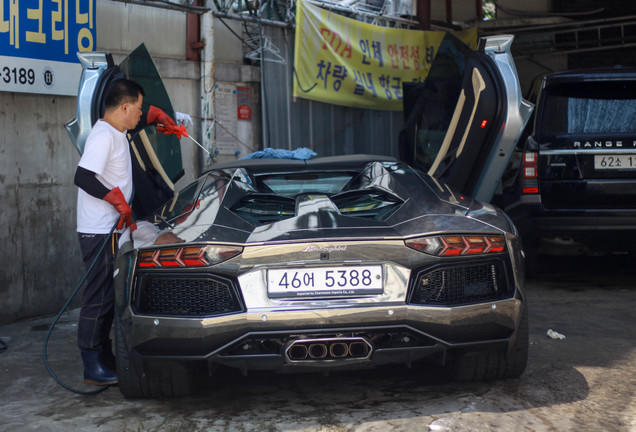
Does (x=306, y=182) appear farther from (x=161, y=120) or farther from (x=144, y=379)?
(x=144, y=379)

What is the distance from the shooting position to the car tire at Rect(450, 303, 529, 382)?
4.25 meters

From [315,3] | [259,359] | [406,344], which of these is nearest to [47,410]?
[259,359]

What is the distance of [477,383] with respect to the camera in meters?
4.43

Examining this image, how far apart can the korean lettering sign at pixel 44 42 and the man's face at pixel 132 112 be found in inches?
82.0

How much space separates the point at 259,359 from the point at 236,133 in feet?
18.7

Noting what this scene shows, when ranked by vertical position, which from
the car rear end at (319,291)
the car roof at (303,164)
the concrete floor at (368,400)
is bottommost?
the concrete floor at (368,400)

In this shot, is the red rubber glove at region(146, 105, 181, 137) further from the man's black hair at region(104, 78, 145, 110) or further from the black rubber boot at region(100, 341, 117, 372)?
the black rubber boot at region(100, 341, 117, 372)

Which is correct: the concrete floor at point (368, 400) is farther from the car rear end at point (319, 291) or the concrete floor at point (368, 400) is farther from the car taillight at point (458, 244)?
the car taillight at point (458, 244)

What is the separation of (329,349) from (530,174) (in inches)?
159

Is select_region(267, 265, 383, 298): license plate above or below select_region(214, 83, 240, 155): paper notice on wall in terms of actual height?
below

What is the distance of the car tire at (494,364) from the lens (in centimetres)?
425

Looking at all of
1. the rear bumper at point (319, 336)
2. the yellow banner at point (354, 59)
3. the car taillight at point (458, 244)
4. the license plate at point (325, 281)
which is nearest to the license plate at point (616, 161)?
the car taillight at point (458, 244)

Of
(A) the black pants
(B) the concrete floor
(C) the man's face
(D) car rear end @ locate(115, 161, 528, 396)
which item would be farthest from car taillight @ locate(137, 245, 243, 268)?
(C) the man's face

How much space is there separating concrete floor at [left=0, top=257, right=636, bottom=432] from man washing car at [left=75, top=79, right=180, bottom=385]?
0.78 feet
